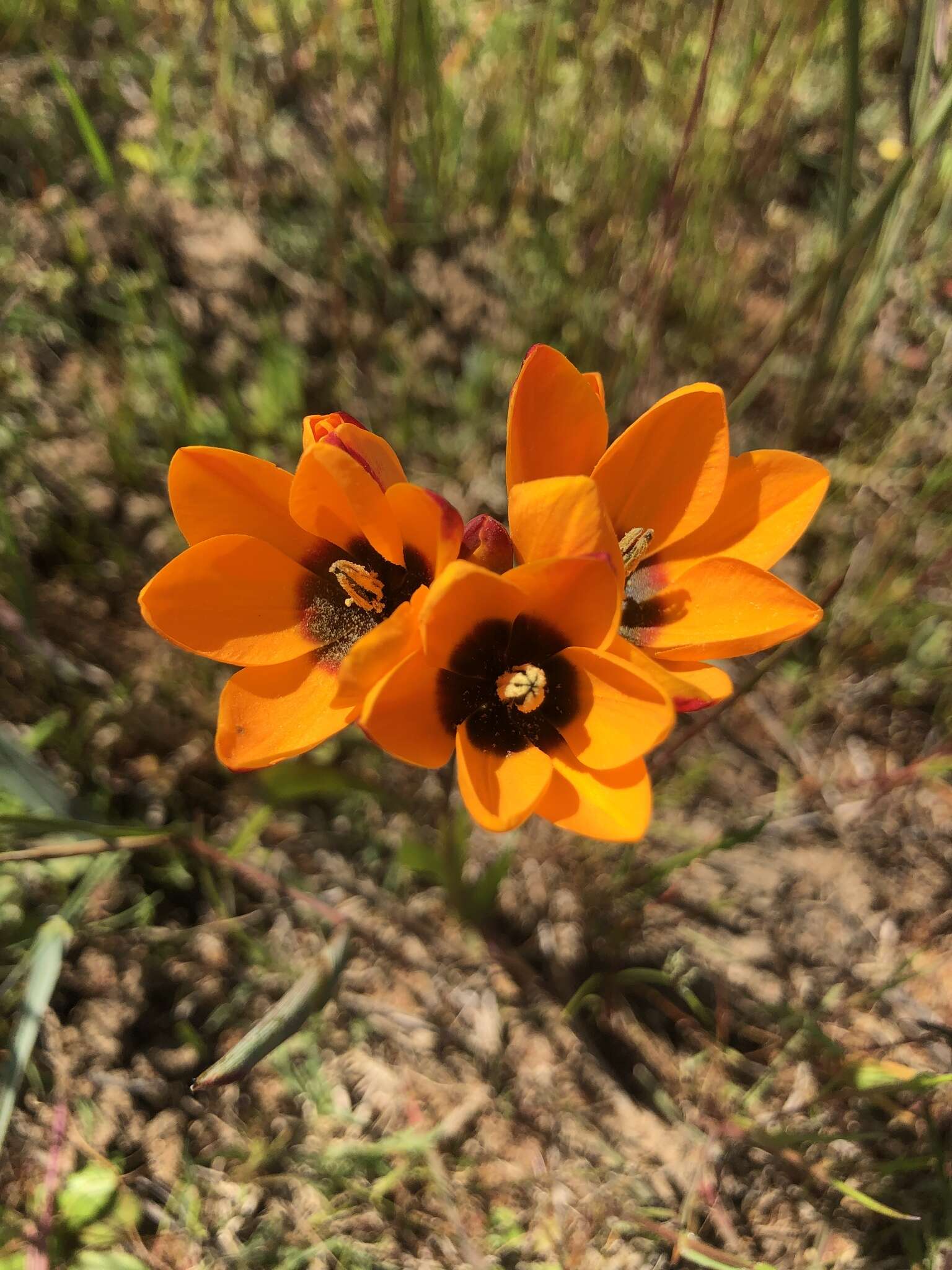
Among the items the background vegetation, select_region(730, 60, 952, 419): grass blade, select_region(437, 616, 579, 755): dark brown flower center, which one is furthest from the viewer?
the background vegetation

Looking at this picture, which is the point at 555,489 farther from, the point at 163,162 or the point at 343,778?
the point at 163,162

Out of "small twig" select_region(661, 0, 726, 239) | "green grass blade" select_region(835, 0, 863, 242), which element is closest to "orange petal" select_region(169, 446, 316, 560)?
"small twig" select_region(661, 0, 726, 239)

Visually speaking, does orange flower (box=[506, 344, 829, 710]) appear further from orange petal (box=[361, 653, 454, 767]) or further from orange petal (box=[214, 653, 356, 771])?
orange petal (box=[214, 653, 356, 771])

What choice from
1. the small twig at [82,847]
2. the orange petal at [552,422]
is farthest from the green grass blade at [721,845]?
the small twig at [82,847]

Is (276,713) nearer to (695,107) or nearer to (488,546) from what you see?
(488,546)

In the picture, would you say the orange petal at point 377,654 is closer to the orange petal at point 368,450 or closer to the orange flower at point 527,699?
the orange flower at point 527,699

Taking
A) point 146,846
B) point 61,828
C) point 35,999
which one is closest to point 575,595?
point 61,828
